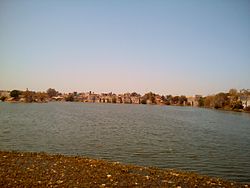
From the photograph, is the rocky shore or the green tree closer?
the rocky shore

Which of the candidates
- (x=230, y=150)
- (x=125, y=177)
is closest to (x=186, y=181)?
(x=125, y=177)

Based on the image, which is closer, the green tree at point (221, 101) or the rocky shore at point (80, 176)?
the rocky shore at point (80, 176)

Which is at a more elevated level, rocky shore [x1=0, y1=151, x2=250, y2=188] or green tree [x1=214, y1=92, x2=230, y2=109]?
green tree [x1=214, y1=92, x2=230, y2=109]

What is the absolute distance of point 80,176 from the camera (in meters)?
16.1

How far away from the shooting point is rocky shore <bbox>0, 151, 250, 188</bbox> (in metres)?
14.7

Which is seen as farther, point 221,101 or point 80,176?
point 221,101

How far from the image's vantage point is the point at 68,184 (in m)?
→ 14.4

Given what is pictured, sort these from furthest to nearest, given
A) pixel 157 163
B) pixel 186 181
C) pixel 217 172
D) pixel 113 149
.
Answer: pixel 113 149 → pixel 157 163 → pixel 217 172 → pixel 186 181

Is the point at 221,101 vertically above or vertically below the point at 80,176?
above

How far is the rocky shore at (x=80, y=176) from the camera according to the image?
48.1 ft

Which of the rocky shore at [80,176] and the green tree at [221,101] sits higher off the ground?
the green tree at [221,101]

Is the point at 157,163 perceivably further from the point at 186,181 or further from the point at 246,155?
the point at 246,155

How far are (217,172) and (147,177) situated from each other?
912 centimetres

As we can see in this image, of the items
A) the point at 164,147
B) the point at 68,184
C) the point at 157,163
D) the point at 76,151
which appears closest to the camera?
the point at 68,184
